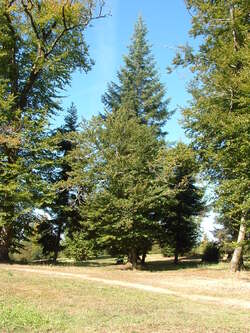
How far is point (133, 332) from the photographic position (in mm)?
5516

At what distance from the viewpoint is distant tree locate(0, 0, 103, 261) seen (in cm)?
1841

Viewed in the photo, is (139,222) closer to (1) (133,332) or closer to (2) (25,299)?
(2) (25,299)

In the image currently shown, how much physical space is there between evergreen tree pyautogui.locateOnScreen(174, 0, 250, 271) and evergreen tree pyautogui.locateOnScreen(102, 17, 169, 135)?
8721 mm

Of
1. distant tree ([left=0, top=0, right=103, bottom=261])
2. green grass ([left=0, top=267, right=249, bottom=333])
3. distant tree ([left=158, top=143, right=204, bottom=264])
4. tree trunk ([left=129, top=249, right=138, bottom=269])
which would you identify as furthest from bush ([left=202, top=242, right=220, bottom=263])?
green grass ([left=0, top=267, right=249, bottom=333])

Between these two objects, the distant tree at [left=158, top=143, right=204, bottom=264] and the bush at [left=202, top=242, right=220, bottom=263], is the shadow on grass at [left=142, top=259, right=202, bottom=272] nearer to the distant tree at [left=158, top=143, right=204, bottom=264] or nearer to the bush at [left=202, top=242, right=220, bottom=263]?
the distant tree at [left=158, top=143, right=204, bottom=264]

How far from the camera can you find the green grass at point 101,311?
Answer: 570cm

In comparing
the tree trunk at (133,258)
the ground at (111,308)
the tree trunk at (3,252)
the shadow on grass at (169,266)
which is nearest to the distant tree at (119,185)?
the tree trunk at (133,258)

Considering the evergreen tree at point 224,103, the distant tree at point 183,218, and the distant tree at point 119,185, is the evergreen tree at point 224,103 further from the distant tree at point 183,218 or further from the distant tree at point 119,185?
the distant tree at point 183,218

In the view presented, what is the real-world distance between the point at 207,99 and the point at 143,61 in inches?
583

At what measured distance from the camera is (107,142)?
1988 cm

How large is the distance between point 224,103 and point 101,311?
1243 centimetres

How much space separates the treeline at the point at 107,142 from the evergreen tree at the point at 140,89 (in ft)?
19.6

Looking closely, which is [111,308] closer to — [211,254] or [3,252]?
[3,252]

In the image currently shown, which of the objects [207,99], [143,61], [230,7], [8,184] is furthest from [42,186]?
[143,61]
